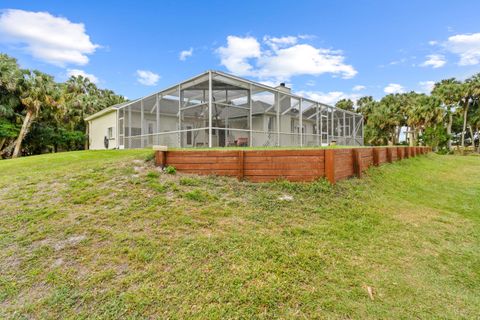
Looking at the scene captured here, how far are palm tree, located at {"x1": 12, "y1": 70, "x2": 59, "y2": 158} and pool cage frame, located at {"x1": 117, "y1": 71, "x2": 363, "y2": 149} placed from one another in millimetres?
6582

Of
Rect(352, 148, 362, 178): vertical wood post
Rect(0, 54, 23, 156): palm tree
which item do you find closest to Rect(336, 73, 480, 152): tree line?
Rect(352, 148, 362, 178): vertical wood post

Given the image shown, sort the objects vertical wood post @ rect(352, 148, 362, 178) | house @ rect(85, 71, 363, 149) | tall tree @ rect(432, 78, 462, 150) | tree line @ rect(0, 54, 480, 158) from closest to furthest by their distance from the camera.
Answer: vertical wood post @ rect(352, 148, 362, 178)
house @ rect(85, 71, 363, 149)
tree line @ rect(0, 54, 480, 158)
tall tree @ rect(432, 78, 462, 150)

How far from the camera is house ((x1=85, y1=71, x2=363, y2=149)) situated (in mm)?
11148

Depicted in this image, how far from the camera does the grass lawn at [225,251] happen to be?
198cm

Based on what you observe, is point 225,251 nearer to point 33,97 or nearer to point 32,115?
point 33,97

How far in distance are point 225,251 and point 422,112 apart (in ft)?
102

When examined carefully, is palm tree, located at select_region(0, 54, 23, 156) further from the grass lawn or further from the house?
the grass lawn

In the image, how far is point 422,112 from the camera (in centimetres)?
2619

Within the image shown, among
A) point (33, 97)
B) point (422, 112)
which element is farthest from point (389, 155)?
point (422, 112)

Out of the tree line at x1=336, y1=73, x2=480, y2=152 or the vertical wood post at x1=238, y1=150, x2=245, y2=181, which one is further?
the tree line at x1=336, y1=73, x2=480, y2=152

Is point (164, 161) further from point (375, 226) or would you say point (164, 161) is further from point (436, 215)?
point (436, 215)

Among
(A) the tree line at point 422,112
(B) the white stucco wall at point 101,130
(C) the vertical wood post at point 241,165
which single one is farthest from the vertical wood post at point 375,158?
(A) the tree line at point 422,112

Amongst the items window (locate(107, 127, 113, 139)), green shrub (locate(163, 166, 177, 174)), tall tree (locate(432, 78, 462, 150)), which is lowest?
green shrub (locate(163, 166, 177, 174))

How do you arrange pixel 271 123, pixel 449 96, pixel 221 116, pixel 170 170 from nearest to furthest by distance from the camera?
pixel 170 170, pixel 221 116, pixel 271 123, pixel 449 96
